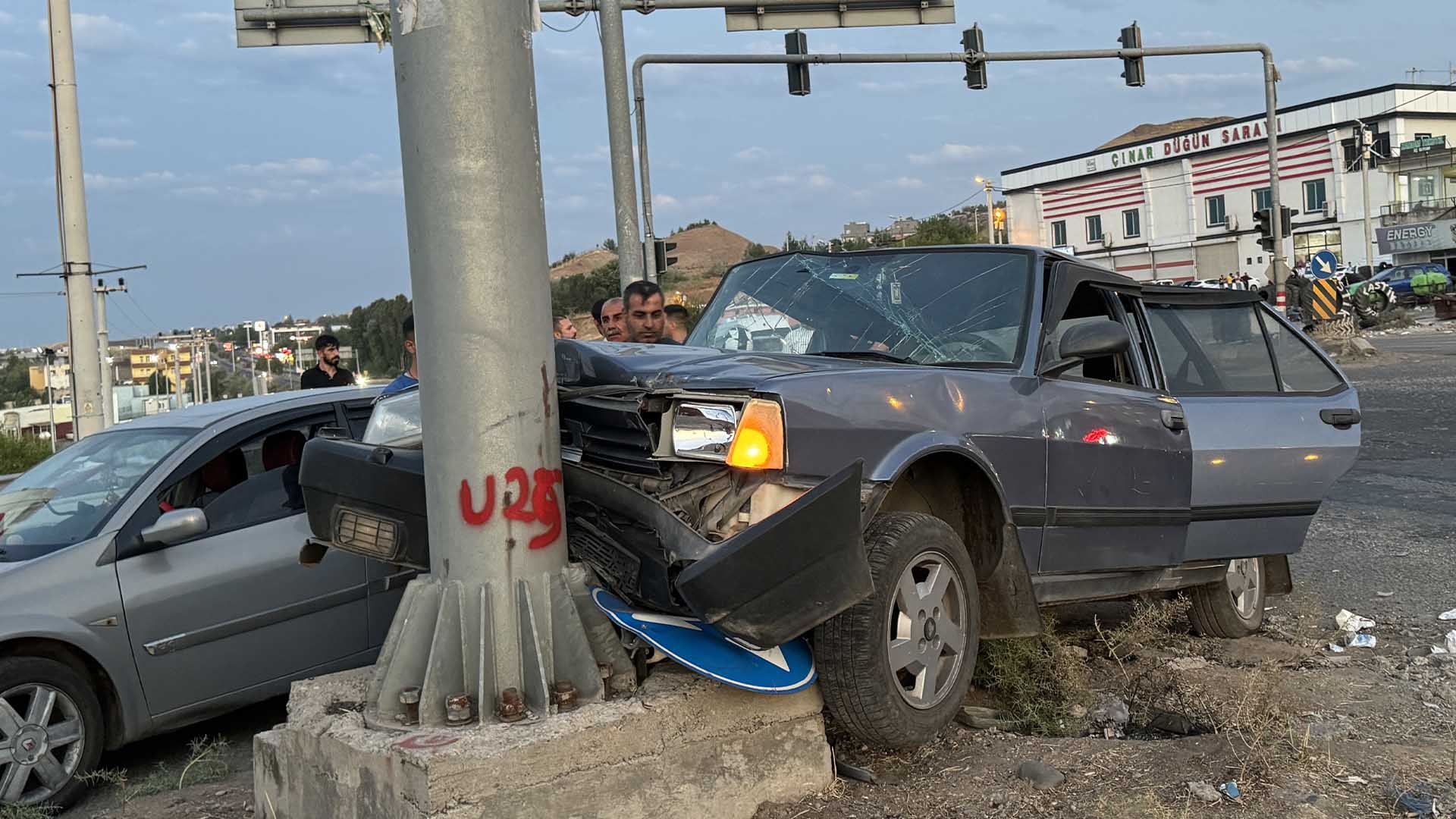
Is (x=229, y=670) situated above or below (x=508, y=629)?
below

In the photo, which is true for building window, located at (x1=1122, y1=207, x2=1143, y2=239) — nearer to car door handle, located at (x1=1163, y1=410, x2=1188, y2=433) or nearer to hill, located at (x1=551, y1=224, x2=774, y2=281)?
hill, located at (x1=551, y1=224, x2=774, y2=281)


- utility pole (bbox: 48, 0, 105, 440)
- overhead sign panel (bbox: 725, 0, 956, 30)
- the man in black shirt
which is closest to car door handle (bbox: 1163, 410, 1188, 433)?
the man in black shirt

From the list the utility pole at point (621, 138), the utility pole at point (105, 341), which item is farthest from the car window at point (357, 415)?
the utility pole at point (105, 341)

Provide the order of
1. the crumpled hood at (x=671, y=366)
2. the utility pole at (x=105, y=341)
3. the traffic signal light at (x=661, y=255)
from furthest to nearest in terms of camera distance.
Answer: the utility pole at (x=105, y=341) < the traffic signal light at (x=661, y=255) < the crumpled hood at (x=671, y=366)

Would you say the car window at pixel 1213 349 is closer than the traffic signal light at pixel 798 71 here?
Yes

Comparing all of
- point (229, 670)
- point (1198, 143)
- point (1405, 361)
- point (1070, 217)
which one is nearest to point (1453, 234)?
point (1198, 143)

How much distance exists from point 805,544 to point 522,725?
0.93 metres

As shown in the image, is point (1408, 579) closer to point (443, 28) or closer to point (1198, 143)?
point (443, 28)

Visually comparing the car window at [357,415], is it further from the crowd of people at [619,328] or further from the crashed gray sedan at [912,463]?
the crashed gray sedan at [912,463]

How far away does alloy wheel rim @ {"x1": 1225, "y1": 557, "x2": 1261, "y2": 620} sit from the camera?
5.98 m

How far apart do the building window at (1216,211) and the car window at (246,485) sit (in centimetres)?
6134

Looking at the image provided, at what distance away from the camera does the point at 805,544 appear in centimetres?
326

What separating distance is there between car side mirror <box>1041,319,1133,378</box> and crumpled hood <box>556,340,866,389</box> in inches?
33.0

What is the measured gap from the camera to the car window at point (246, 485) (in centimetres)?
547
